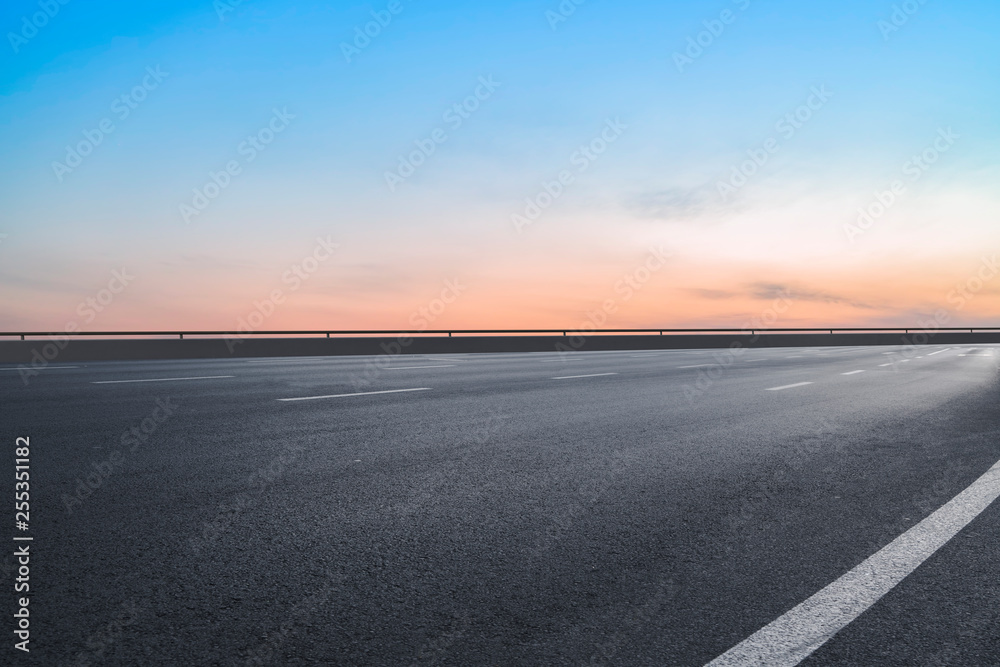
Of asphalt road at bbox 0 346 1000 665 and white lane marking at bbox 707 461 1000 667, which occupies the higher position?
asphalt road at bbox 0 346 1000 665

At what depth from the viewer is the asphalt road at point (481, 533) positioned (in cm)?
287

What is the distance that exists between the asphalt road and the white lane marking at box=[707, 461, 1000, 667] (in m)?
0.06

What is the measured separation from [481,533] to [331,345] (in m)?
24.9

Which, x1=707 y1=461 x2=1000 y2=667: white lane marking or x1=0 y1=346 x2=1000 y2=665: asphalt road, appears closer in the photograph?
x1=707 y1=461 x2=1000 y2=667: white lane marking

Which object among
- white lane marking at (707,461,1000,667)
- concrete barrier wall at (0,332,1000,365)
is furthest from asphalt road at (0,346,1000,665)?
concrete barrier wall at (0,332,1000,365)

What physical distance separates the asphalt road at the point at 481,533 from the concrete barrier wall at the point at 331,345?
1551cm

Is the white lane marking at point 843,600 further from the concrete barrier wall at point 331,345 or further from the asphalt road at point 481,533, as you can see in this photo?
the concrete barrier wall at point 331,345

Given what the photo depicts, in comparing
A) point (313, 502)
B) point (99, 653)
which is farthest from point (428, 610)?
point (313, 502)

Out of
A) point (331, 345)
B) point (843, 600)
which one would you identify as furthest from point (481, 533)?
point (331, 345)

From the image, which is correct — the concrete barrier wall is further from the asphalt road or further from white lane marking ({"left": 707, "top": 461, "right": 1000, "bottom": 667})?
white lane marking ({"left": 707, "top": 461, "right": 1000, "bottom": 667})

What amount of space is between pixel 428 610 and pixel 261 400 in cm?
809

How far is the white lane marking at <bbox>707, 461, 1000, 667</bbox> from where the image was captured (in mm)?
2746

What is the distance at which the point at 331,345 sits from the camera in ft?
93.0

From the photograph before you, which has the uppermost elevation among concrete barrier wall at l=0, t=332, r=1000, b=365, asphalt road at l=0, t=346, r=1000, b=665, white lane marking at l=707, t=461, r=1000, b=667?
concrete barrier wall at l=0, t=332, r=1000, b=365
